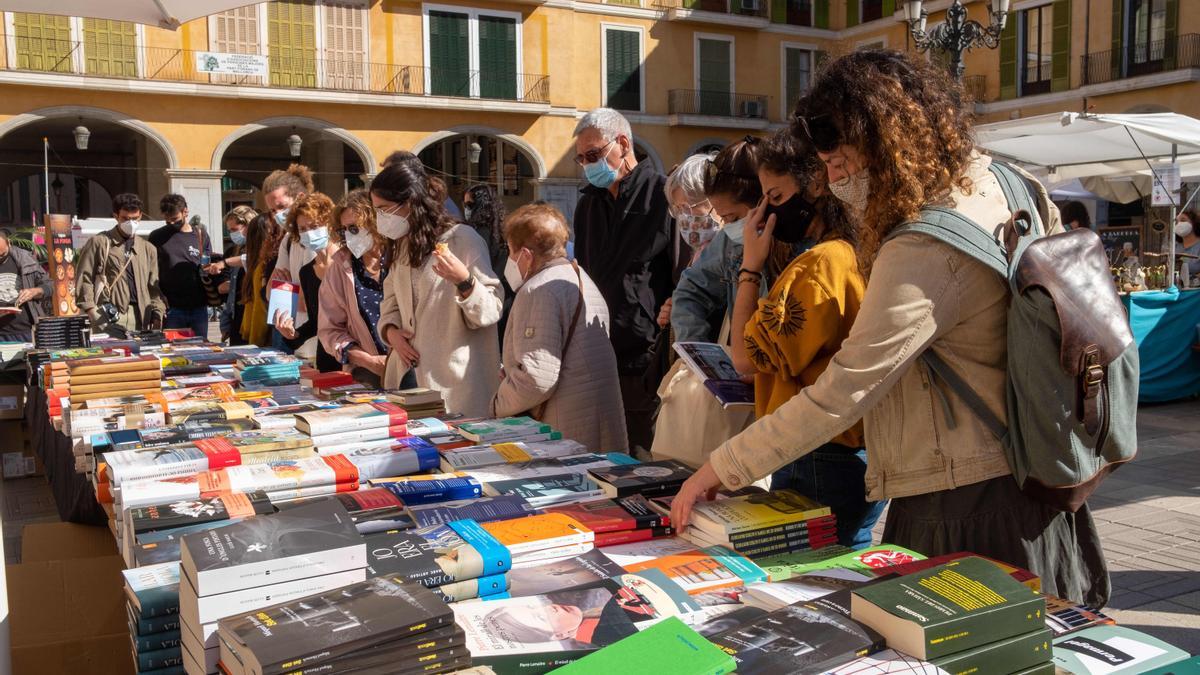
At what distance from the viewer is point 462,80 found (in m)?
25.2

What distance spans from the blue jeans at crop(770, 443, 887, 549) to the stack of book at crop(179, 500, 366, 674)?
1.24 metres

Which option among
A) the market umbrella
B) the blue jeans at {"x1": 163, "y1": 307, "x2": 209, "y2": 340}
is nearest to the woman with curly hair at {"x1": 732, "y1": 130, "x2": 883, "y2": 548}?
the market umbrella

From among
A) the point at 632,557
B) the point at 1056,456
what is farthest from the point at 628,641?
the point at 1056,456

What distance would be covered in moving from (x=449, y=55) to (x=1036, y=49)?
50.7ft

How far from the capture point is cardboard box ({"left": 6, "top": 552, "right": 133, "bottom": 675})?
2.10m

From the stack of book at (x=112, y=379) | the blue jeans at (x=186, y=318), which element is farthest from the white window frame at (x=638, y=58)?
the stack of book at (x=112, y=379)

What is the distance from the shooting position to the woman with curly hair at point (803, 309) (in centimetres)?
218

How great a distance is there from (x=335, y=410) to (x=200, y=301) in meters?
5.83

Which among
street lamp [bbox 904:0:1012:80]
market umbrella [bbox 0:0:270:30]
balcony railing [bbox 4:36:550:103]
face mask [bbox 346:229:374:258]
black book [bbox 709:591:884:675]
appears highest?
balcony railing [bbox 4:36:550:103]

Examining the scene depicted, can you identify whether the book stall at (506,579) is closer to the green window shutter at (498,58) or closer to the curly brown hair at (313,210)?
the curly brown hair at (313,210)

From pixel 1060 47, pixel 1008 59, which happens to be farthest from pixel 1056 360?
pixel 1008 59

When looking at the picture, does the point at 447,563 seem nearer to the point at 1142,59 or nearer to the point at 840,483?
the point at 840,483

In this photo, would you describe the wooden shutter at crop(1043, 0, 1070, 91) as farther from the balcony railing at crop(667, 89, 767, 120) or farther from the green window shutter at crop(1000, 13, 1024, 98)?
the balcony railing at crop(667, 89, 767, 120)

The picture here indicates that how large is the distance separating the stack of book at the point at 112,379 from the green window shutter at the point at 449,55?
72.4 feet
